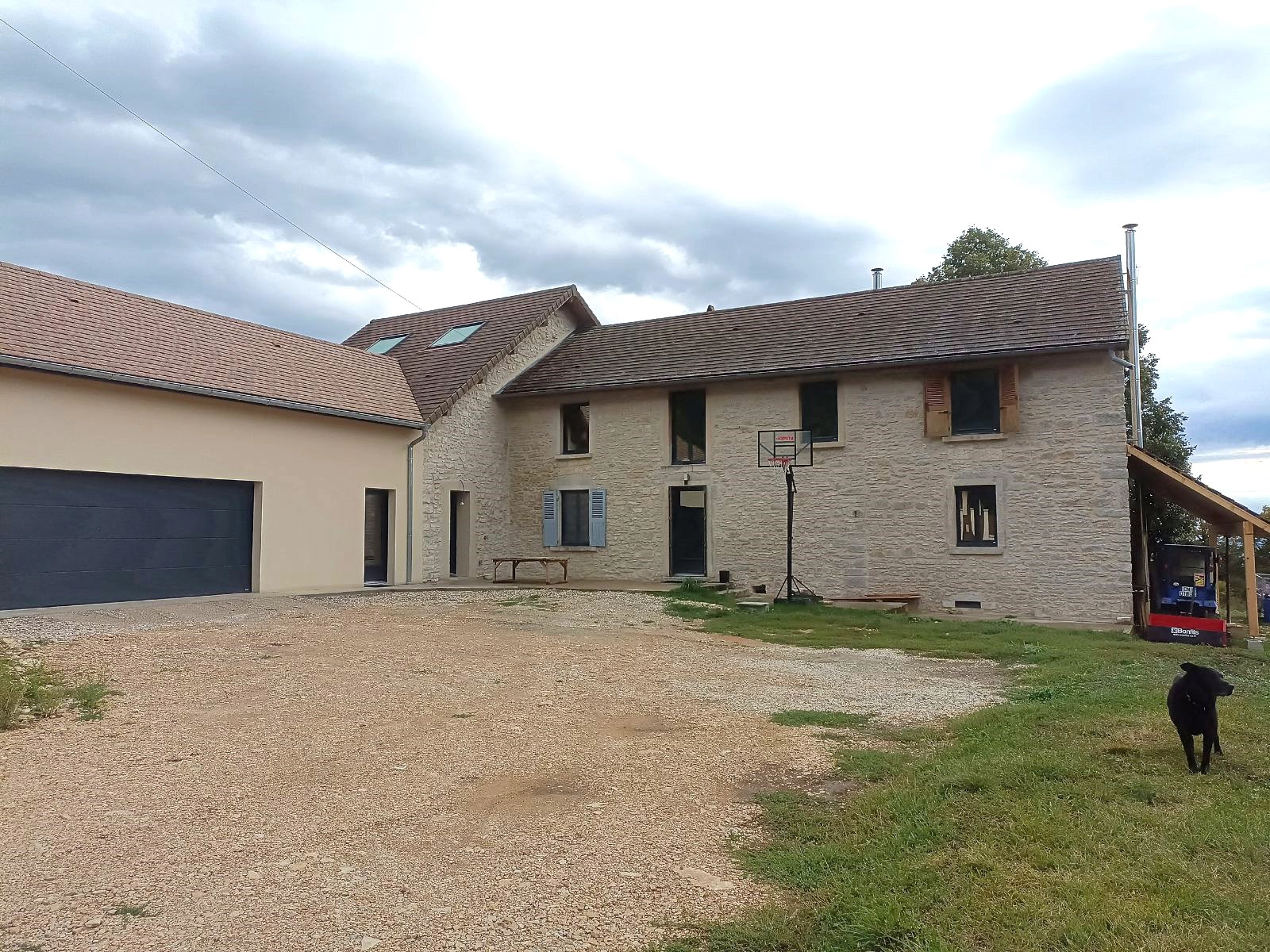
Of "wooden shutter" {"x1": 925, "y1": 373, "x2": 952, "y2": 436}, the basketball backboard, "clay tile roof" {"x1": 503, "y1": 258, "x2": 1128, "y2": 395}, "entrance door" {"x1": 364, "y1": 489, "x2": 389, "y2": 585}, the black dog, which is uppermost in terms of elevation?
"clay tile roof" {"x1": 503, "y1": 258, "x2": 1128, "y2": 395}

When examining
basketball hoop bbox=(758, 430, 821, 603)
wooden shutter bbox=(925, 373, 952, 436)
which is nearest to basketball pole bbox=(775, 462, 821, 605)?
basketball hoop bbox=(758, 430, 821, 603)

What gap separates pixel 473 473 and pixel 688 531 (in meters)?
5.31

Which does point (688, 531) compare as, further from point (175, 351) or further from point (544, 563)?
point (175, 351)

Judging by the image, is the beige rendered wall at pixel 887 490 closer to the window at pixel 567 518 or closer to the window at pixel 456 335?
the window at pixel 567 518

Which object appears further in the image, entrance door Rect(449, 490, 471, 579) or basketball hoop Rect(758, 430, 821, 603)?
entrance door Rect(449, 490, 471, 579)

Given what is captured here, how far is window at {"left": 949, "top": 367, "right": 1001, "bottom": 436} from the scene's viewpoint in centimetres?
1634

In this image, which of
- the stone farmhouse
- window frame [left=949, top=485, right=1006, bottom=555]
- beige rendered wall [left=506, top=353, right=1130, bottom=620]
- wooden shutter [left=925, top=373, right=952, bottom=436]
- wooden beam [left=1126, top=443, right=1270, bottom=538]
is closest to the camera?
the stone farmhouse

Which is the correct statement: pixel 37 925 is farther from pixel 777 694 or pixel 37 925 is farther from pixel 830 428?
pixel 830 428

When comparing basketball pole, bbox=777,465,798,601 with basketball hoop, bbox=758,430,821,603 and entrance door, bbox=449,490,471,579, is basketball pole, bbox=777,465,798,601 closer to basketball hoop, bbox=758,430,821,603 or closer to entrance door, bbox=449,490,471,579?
basketball hoop, bbox=758,430,821,603

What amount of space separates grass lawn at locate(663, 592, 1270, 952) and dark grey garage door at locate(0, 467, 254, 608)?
11.7m

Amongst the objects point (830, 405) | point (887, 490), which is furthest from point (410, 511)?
point (887, 490)

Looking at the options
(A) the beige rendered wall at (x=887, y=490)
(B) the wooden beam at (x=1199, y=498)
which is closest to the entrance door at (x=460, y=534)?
(A) the beige rendered wall at (x=887, y=490)

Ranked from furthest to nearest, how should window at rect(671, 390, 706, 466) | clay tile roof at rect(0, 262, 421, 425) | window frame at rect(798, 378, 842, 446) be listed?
window at rect(671, 390, 706, 466), window frame at rect(798, 378, 842, 446), clay tile roof at rect(0, 262, 421, 425)

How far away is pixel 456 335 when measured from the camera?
2272cm
